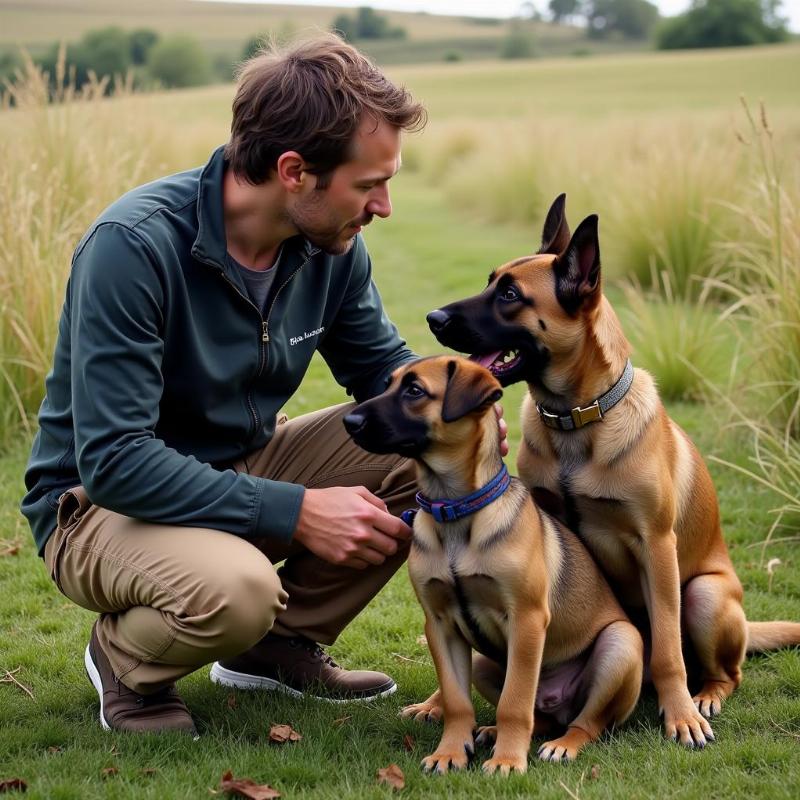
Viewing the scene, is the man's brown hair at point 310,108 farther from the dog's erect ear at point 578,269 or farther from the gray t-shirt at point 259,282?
the dog's erect ear at point 578,269

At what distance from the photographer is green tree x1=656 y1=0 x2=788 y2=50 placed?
75.1m

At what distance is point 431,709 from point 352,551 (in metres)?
0.73

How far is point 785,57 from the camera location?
158 feet

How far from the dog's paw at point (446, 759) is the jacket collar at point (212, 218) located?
5.87 ft

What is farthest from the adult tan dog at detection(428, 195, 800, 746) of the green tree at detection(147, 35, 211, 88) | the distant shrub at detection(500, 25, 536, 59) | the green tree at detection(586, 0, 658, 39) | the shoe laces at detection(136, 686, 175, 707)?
the green tree at detection(586, 0, 658, 39)

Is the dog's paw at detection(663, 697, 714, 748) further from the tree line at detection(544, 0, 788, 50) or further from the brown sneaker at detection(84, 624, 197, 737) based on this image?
the tree line at detection(544, 0, 788, 50)

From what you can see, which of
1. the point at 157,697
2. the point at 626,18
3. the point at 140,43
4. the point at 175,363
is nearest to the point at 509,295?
the point at 175,363

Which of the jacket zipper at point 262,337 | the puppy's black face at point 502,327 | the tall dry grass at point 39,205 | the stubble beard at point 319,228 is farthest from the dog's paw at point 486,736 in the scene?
the tall dry grass at point 39,205

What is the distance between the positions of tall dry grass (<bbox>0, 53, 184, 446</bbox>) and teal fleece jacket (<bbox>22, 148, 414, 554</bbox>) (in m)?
3.19

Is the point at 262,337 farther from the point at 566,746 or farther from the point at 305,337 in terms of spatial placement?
the point at 566,746

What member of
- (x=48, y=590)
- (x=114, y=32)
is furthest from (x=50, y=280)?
(x=114, y=32)

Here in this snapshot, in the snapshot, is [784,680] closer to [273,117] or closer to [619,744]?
[619,744]

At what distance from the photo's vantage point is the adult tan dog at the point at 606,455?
3.79 meters

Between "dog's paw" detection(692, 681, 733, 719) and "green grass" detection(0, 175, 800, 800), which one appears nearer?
"green grass" detection(0, 175, 800, 800)
